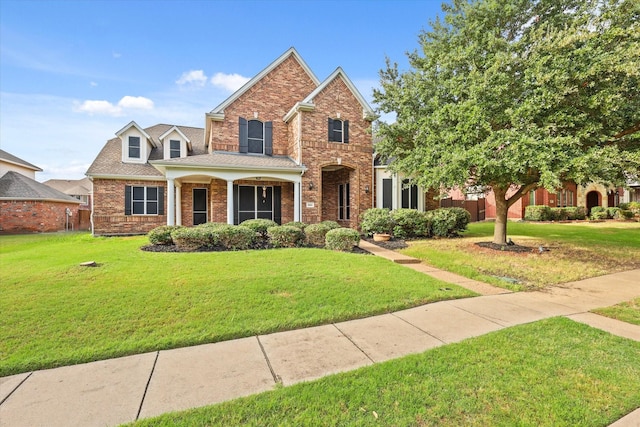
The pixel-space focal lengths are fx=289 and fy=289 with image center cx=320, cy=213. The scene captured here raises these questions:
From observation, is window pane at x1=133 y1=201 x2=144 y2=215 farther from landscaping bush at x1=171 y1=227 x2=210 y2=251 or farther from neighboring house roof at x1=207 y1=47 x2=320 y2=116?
landscaping bush at x1=171 y1=227 x2=210 y2=251

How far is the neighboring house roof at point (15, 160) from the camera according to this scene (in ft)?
74.7

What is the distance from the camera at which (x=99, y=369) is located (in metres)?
3.15

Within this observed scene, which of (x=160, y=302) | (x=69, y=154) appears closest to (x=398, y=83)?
(x=160, y=302)

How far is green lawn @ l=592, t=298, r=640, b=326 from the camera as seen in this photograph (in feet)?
15.2

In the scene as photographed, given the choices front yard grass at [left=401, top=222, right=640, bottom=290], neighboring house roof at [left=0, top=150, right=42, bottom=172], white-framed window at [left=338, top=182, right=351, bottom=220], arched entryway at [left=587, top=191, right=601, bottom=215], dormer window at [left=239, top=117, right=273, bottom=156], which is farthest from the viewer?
arched entryway at [left=587, top=191, right=601, bottom=215]

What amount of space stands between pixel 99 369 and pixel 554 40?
12076 millimetres

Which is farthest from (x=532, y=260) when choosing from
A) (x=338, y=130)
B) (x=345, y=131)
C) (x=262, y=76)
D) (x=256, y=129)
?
(x=262, y=76)

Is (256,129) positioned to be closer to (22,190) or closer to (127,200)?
(127,200)

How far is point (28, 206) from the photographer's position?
19703 mm

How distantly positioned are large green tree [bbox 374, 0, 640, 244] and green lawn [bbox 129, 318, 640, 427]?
6.02m

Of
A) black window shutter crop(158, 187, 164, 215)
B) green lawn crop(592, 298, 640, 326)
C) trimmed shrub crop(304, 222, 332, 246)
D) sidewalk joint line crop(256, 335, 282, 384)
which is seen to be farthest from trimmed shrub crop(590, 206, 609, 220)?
black window shutter crop(158, 187, 164, 215)

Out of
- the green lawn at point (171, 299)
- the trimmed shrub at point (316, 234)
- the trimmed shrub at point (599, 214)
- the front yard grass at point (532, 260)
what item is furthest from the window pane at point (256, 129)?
the trimmed shrub at point (599, 214)

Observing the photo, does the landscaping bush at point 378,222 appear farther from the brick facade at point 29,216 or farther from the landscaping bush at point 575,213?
the brick facade at point 29,216

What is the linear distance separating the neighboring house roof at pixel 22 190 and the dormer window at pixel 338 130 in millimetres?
20557
